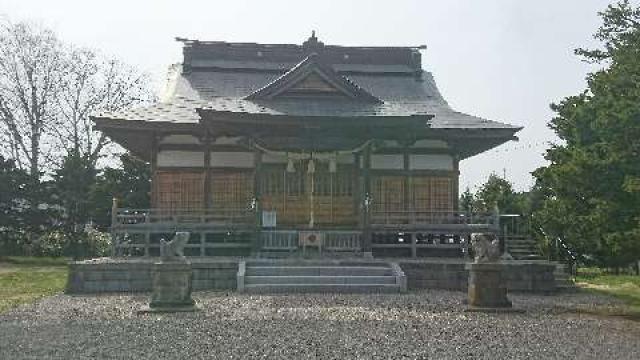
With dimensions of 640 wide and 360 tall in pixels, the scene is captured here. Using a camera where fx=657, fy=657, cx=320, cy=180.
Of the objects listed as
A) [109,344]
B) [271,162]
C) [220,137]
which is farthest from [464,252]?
[109,344]

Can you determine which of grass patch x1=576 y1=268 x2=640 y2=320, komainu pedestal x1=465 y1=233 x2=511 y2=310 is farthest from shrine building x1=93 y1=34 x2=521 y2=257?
komainu pedestal x1=465 y1=233 x2=511 y2=310

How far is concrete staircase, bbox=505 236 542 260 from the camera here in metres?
20.7

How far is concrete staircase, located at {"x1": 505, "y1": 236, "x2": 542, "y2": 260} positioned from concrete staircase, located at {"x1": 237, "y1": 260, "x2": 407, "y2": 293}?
5.52 m

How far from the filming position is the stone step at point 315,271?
16.9 m

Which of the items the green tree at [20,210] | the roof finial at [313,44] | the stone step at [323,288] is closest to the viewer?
the stone step at [323,288]

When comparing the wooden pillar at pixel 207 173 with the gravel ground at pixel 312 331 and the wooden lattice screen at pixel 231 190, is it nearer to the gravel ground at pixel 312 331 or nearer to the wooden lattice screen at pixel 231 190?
the wooden lattice screen at pixel 231 190

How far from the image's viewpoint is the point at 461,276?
1745cm

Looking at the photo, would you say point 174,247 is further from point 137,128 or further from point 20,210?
point 20,210

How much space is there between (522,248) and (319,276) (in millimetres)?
8224

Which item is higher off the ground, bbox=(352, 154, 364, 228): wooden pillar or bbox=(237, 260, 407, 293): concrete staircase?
bbox=(352, 154, 364, 228): wooden pillar

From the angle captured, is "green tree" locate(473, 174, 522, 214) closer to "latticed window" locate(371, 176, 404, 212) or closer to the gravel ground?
"latticed window" locate(371, 176, 404, 212)

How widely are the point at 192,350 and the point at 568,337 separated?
565 cm

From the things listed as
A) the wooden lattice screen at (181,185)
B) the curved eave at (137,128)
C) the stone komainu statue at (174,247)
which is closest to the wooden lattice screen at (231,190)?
the wooden lattice screen at (181,185)

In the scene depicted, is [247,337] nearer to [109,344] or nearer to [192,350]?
[192,350]
